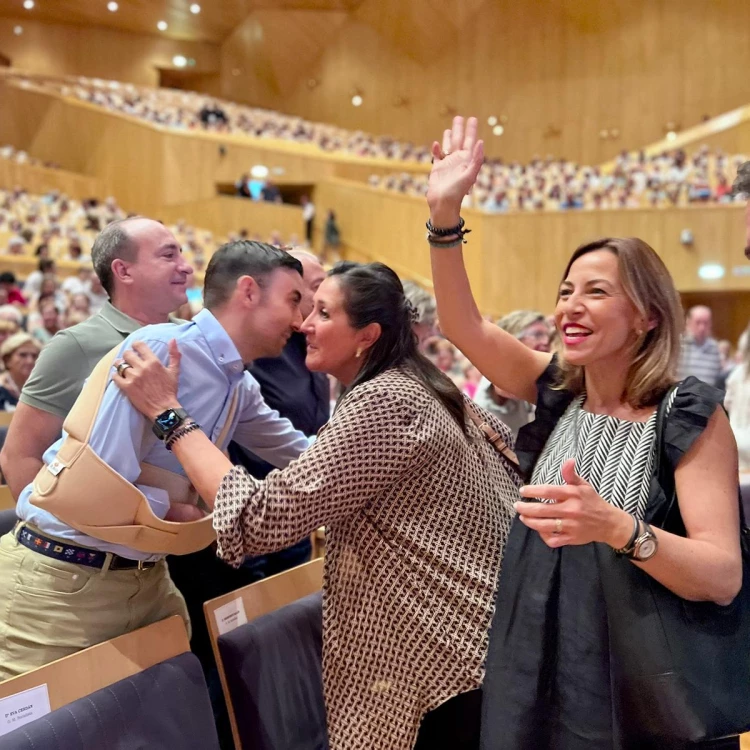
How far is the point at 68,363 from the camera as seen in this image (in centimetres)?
197

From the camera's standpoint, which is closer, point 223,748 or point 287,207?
point 223,748

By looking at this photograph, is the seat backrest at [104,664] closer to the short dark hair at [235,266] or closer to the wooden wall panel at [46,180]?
the short dark hair at [235,266]

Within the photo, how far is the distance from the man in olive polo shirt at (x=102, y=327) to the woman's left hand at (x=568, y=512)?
45.6 inches

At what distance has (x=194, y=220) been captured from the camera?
16.6 meters

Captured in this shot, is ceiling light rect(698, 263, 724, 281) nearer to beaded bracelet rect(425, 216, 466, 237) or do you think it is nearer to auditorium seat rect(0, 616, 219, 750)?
beaded bracelet rect(425, 216, 466, 237)

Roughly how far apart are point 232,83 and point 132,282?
24220mm

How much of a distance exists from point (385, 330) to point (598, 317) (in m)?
0.40

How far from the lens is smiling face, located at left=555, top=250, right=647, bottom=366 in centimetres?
149

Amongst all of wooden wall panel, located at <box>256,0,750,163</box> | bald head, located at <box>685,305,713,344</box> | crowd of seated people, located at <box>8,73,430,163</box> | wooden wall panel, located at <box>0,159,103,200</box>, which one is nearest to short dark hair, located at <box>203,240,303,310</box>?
bald head, located at <box>685,305,713,344</box>

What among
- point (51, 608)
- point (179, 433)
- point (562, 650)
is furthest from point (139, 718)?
point (562, 650)

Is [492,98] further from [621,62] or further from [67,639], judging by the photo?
[67,639]

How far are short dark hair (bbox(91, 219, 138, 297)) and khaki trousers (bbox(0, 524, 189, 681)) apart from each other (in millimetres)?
695

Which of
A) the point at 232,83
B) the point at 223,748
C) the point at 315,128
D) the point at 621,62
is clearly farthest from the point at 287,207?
the point at 223,748

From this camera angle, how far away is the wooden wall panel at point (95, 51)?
22.8 m
